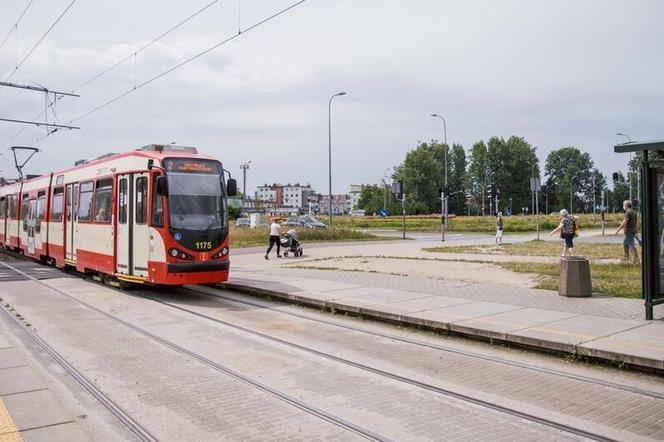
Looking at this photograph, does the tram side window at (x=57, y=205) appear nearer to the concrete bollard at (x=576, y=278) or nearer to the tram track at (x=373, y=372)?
the tram track at (x=373, y=372)

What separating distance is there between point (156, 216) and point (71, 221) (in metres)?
6.29

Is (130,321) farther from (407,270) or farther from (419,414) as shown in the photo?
(407,270)

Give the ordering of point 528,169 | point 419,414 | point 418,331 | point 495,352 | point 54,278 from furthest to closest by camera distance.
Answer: point 528,169 → point 54,278 → point 418,331 → point 495,352 → point 419,414

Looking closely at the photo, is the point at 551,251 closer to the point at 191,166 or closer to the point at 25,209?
the point at 191,166

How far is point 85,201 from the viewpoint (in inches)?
623

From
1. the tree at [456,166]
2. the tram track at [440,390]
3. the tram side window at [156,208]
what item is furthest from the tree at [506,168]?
the tram track at [440,390]

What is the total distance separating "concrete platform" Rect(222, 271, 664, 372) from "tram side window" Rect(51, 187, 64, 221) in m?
8.62

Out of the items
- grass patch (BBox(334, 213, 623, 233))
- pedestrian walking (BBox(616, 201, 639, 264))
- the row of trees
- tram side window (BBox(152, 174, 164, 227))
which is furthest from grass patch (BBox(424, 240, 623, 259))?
the row of trees

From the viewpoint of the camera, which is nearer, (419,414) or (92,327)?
(419,414)

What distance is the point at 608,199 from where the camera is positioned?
14738 centimetres

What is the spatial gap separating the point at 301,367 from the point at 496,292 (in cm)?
626

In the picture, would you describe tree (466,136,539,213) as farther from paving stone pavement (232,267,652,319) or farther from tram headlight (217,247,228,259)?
tram headlight (217,247,228,259)

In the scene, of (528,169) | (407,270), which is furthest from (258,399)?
(528,169)

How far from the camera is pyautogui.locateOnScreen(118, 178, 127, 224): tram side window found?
13.3m
